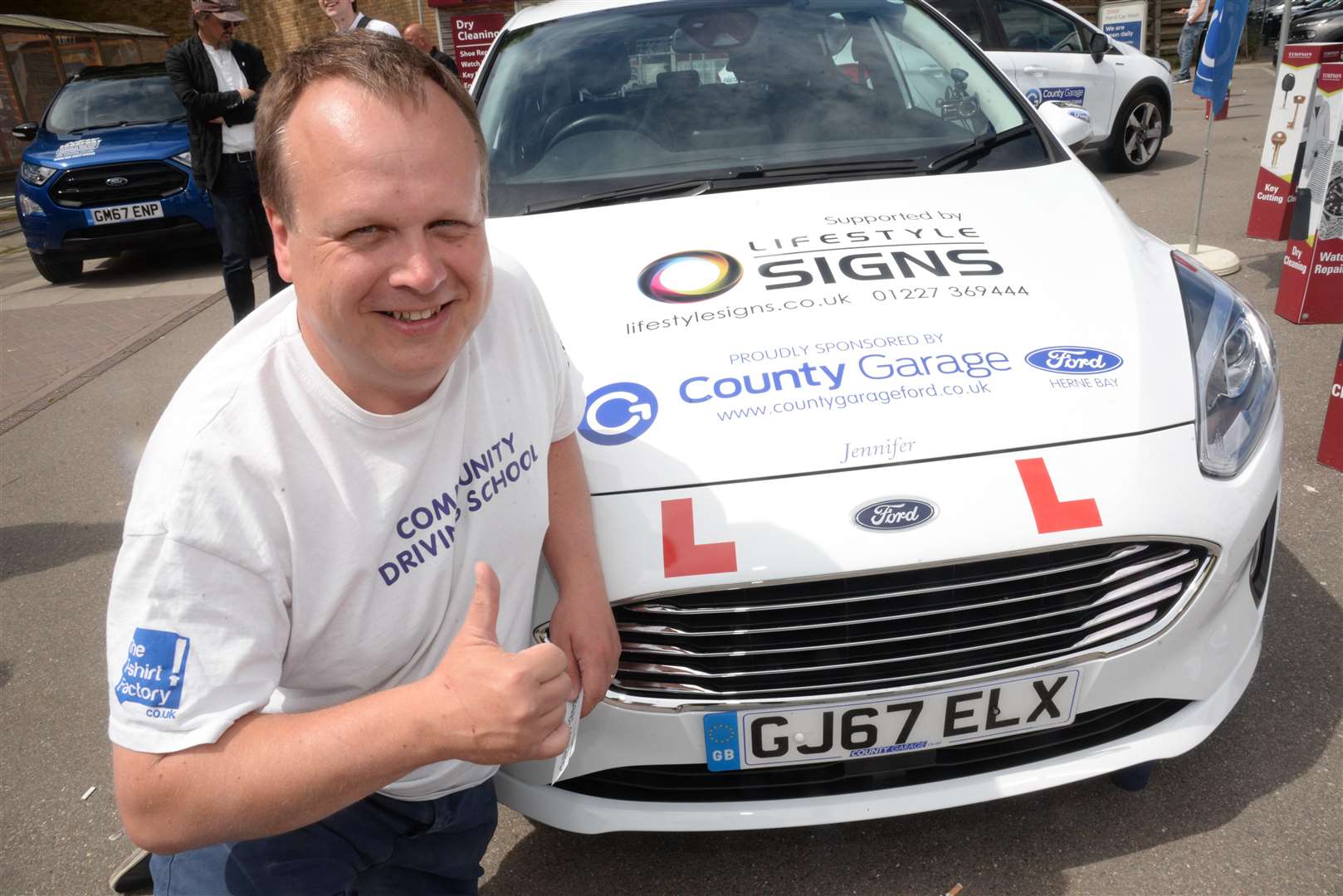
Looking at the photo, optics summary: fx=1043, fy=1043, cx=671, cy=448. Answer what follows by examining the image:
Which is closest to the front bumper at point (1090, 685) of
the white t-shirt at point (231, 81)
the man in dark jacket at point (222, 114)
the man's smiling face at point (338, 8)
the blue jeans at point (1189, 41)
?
the man in dark jacket at point (222, 114)

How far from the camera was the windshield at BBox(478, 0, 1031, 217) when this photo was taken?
280 centimetres

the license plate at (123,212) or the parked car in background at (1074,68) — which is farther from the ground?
the parked car in background at (1074,68)

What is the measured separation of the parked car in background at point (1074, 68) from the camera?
8.18m

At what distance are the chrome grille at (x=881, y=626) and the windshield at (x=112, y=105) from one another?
28.3 ft

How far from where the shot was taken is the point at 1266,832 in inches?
79.6

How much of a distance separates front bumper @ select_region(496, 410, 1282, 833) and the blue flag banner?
4.50 metres

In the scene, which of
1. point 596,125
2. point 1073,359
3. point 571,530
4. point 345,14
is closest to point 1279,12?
point 345,14

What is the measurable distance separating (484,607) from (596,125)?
6.81ft

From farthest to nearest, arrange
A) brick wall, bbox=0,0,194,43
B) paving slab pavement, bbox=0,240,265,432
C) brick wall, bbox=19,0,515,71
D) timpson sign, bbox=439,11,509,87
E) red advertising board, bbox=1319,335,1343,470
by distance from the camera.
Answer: brick wall, bbox=0,0,194,43 < brick wall, bbox=19,0,515,71 < timpson sign, bbox=439,11,509,87 < paving slab pavement, bbox=0,240,265,432 < red advertising board, bbox=1319,335,1343,470

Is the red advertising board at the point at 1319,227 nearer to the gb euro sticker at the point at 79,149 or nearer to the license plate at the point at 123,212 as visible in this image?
the license plate at the point at 123,212

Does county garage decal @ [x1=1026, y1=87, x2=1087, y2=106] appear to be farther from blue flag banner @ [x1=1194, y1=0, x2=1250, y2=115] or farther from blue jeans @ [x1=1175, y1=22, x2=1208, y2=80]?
blue jeans @ [x1=1175, y1=22, x2=1208, y2=80]

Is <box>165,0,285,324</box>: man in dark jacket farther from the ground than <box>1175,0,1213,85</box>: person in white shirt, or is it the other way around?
<box>165,0,285,324</box>: man in dark jacket

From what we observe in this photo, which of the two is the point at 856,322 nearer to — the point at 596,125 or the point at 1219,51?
the point at 596,125

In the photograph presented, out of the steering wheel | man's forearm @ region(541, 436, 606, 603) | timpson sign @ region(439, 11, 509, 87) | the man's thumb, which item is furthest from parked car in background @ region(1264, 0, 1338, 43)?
the man's thumb
